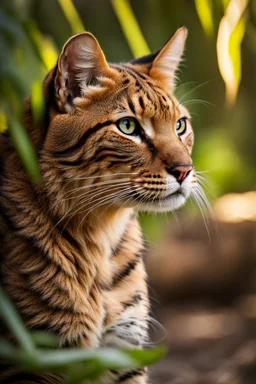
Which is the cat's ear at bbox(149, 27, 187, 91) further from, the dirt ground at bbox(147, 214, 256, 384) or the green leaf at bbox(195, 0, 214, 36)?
the dirt ground at bbox(147, 214, 256, 384)

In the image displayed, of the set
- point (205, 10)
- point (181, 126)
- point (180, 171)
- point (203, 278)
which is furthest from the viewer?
point (203, 278)

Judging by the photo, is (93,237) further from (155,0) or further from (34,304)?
(155,0)

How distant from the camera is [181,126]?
334 centimetres

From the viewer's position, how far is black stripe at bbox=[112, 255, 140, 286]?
3418 millimetres

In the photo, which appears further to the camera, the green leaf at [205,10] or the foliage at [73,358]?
the green leaf at [205,10]

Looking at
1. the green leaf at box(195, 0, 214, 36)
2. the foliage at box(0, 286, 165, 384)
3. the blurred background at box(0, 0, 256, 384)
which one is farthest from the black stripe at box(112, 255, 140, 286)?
the foliage at box(0, 286, 165, 384)

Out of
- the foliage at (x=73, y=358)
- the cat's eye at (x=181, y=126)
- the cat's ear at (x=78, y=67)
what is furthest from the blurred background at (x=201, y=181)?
the foliage at (x=73, y=358)

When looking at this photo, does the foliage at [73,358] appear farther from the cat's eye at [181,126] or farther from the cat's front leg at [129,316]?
the cat's eye at [181,126]

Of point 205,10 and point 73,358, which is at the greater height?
point 205,10

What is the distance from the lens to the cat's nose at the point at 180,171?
3.03 m

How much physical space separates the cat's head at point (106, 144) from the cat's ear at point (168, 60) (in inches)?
11.2

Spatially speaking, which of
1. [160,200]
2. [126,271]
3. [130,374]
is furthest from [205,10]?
[130,374]

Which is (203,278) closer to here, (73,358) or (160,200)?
(160,200)

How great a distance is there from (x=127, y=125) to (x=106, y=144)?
124 millimetres
